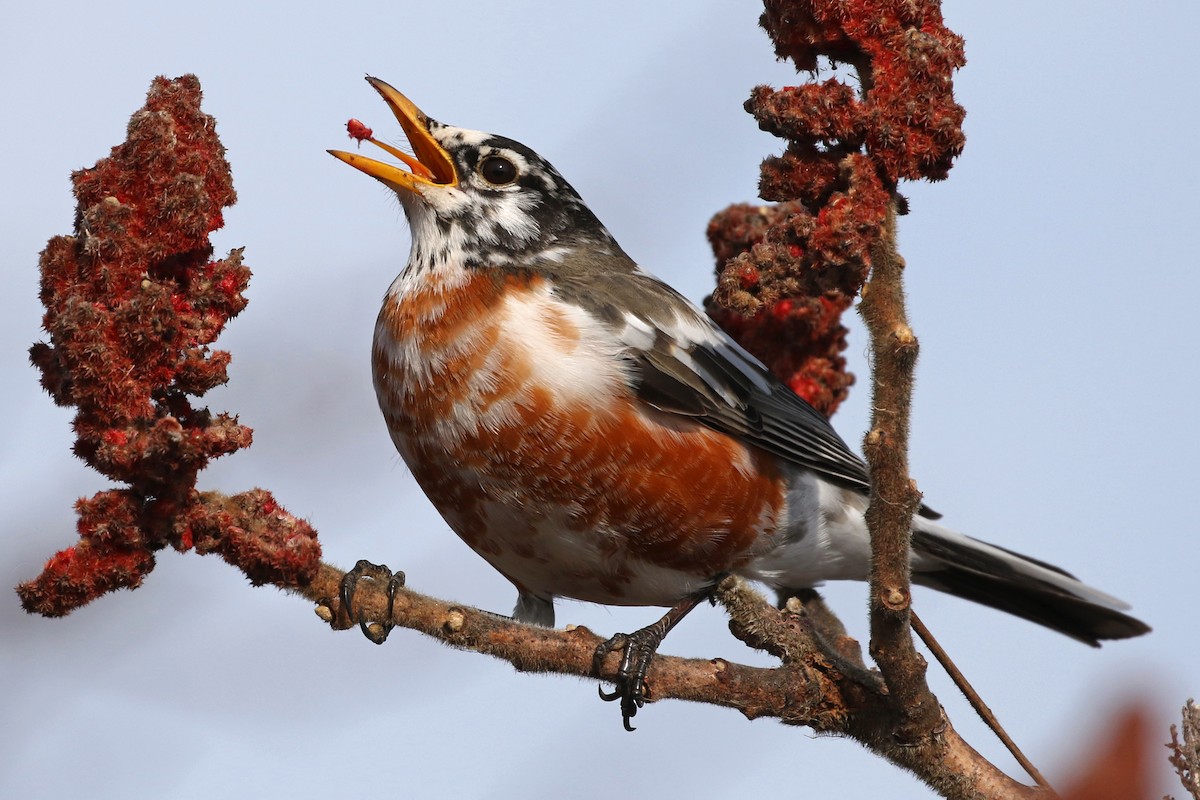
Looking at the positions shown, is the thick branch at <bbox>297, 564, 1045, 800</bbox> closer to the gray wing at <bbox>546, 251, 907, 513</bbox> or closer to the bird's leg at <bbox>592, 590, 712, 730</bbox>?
the bird's leg at <bbox>592, 590, 712, 730</bbox>

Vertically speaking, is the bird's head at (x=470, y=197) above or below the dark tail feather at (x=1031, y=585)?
above

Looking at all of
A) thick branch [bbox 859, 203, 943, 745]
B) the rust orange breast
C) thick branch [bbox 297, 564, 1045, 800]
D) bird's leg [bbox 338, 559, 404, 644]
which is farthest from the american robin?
thick branch [bbox 859, 203, 943, 745]

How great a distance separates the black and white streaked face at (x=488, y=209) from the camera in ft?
17.0

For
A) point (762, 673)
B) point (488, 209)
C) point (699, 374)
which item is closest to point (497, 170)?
point (488, 209)

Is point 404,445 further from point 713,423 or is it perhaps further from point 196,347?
point 196,347

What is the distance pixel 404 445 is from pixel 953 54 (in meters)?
2.54

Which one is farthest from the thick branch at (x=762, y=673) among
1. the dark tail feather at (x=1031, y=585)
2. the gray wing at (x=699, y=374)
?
the dark tail feather at (x=1031, y=585)

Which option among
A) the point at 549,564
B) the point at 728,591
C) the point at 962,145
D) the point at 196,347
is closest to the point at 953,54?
the point at 962,145

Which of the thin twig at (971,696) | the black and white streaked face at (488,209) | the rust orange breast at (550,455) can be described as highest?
the black and white streaked face at (488,209)

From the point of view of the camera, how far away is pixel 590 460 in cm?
449

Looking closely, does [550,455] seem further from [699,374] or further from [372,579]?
[372,579]

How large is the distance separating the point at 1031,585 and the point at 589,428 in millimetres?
2242

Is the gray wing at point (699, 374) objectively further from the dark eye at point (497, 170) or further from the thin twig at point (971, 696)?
the thin twig at point (971, 696)

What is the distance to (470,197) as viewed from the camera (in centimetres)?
524
